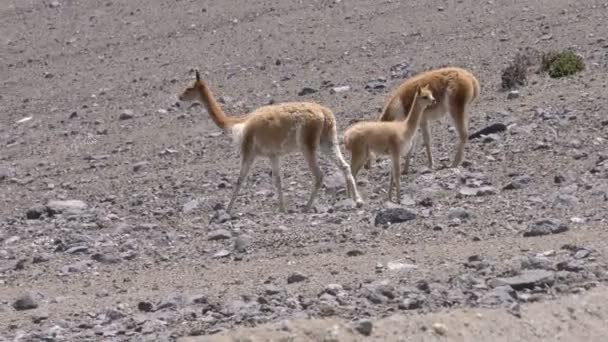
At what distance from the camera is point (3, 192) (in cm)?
1817

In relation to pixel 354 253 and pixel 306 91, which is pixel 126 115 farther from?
pixel 354 253

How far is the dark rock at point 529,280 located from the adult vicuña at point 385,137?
190 inches

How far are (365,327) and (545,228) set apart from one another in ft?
9.87

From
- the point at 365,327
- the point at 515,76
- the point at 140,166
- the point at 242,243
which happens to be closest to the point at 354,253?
the point at 242,243

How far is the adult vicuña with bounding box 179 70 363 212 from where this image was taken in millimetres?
14344

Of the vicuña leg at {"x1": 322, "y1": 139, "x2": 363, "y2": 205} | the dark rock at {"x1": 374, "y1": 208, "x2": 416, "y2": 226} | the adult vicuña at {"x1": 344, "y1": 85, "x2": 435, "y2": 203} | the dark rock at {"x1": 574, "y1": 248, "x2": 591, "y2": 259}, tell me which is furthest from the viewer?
the adult vicuña at {"x1": 344, "y1": 85, "x2": 435, "y2": 203}

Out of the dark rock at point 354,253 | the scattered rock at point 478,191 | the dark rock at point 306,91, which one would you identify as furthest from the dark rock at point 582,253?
the dark rock at point 306,91

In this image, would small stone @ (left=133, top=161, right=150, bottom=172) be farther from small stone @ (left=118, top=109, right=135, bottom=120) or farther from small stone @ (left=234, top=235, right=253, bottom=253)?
small stone @ (left=234, top=235, right=253, bottom=253)

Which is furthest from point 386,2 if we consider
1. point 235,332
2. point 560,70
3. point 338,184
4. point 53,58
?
point 235,332

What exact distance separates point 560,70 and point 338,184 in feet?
19.0

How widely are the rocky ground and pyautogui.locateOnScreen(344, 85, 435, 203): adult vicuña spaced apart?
0.51m

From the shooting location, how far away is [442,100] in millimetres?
15922

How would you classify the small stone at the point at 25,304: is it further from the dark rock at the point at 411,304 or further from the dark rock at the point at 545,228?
the dark rock at the point at 545,228

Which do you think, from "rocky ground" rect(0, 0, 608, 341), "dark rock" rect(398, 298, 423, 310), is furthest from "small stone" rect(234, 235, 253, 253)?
"dark rock" rect(398, 298, 423, 310)
